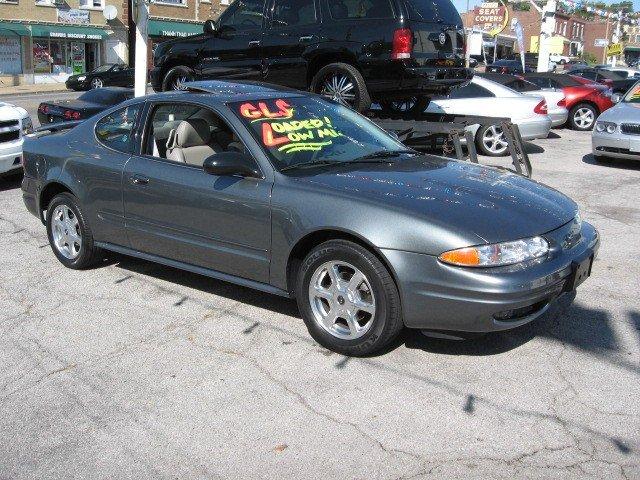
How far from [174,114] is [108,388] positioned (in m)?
2.33

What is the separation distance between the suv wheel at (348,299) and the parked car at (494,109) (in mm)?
8689

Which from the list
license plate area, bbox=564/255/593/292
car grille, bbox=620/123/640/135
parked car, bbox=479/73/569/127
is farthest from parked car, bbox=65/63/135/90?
license plate area, bbox=564/255/593/292

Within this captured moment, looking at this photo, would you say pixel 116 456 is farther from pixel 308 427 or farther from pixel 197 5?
pixel 197 5

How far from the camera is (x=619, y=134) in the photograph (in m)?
11.6

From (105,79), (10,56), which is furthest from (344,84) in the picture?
(10,56)

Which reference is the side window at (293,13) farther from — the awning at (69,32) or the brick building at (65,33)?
the awning at (69,32)

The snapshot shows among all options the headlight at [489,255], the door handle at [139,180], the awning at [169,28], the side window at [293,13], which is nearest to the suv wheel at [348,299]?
the headlight at [489,255]

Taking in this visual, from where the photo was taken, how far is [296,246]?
4570 mm

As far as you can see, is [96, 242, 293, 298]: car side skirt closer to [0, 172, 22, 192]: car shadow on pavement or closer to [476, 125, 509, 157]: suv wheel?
[0, 172, 22, 192]: car shadow on pavement

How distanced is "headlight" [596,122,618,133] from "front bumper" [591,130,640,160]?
2.6 inches

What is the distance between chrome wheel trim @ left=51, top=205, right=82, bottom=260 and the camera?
20.3ft

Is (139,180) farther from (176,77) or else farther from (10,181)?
(10,181)

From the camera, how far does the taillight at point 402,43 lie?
838 cm

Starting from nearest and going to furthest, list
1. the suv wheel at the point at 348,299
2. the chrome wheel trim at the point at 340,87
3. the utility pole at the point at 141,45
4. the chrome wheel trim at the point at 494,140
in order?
the suv wheel at the point at 348,299 → the chrome wheel trim at the point at 340,87 → the utility pole at the point at 141,45 → the chrome wheel trim at the point at 494,140
